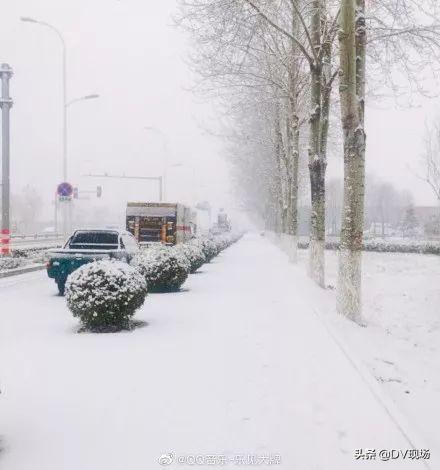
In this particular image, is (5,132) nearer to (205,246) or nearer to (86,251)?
(205,246)

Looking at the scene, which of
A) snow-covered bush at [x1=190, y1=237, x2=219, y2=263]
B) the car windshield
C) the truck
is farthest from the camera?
the truck

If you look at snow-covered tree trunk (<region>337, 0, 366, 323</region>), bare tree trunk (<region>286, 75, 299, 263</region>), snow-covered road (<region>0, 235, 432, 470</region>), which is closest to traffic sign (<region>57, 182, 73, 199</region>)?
bare tree trunk (<region>286, 75, 299, 263</region>)

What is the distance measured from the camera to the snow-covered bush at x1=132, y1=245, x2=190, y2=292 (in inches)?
521

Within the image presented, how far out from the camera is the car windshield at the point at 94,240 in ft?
46.5

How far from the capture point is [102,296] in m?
8.25

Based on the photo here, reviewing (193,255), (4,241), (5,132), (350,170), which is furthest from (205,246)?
(350,170)

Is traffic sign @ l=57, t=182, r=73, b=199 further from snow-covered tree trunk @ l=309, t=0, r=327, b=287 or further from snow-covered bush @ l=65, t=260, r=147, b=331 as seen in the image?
snow-covered bush @ l=65, t=260, r=147, b=331

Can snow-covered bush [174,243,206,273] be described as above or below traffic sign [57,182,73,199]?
below

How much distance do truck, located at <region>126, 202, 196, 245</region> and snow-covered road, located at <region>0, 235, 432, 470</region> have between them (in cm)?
1772

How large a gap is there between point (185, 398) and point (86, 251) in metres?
8.21

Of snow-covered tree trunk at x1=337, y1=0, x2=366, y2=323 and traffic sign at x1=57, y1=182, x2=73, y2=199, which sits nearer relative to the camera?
snow-covered tree trunk at x1=337, y1=0, x2=366, y2=323

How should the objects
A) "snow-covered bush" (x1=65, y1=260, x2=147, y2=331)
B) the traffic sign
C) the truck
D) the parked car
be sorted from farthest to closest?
1. the truck
2. the traffic sign
3. the parked car
4. "snow-covered bush" (x1=65, y1=260, x2=147, y2=331)

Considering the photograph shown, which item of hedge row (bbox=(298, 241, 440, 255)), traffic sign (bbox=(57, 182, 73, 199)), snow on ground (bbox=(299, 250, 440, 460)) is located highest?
traffic sign (bbox=(57, 182, 73, 199))

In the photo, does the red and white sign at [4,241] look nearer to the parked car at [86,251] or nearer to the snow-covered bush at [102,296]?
the parked car at [86,251]
